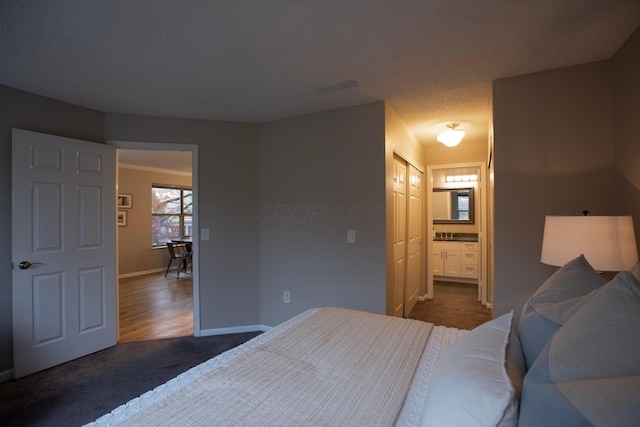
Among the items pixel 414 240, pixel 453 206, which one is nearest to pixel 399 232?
pixel 414 240

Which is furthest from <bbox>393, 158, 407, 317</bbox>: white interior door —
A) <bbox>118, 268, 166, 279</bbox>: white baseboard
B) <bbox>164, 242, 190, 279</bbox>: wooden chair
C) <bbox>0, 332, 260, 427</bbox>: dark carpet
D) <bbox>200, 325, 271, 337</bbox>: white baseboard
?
<bbox>118, 268, 166, 279</bbox>: white baseboard

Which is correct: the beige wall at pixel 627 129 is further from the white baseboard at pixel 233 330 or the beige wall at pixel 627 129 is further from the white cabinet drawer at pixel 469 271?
the white cabinet drawer at pixel 469 271

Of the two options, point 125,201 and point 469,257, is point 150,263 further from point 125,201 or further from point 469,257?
point 469,257

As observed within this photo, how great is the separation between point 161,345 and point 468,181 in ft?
18.3

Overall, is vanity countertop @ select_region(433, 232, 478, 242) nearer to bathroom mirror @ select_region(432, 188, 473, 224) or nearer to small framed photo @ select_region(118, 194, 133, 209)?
bathroom mirror @ select_region(432, 188, 473, 224)

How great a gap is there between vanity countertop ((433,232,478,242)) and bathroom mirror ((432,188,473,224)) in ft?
0.79

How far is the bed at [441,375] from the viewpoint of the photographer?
0.58 metres

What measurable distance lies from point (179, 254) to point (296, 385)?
594 centimetres

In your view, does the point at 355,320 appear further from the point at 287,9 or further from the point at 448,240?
the point at 448,240

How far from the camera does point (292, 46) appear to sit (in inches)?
74.4

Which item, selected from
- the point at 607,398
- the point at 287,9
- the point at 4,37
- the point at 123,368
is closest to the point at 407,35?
the point at 287,9

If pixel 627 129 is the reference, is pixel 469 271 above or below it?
below

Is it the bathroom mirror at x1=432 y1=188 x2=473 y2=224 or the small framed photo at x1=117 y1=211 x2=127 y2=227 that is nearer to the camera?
the bathroom mirror at x1=432 y1=188 x2=473 y2=224

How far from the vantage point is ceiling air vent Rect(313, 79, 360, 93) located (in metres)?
2.39
